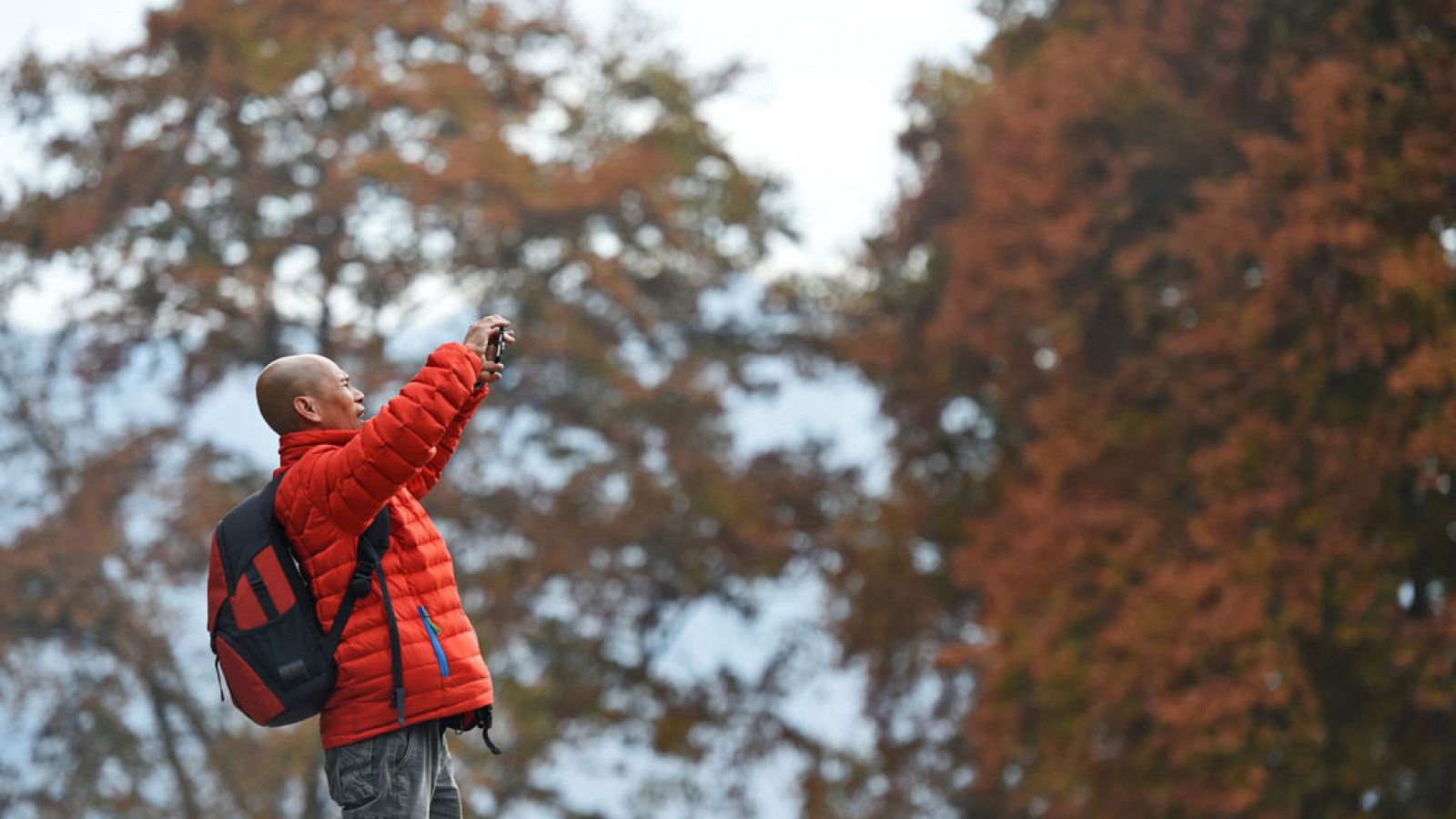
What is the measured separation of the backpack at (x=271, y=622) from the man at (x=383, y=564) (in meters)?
0.02

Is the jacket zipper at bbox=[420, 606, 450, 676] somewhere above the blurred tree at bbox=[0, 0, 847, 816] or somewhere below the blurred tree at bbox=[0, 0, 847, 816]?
below

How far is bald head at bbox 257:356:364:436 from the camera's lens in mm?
3127

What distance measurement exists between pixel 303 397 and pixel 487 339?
0.33 metres

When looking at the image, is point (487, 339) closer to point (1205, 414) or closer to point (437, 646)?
point (437, 646)

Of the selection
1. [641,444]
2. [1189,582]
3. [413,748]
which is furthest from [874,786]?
[413,748]

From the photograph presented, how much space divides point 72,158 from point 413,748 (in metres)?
14.1

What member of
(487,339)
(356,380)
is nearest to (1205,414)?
(356,380)

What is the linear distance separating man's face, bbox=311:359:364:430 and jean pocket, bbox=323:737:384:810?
542 mm

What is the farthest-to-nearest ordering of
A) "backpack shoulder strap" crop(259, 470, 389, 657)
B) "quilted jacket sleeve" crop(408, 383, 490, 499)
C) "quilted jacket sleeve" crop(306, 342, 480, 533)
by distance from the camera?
"quilted jacket sleeve" crop(408, 383, 490, 499), "backpack shoulder strap" crop(259, 470, 389, 657), "quilted jacket sleeve" crop(306, 342, 480, 533)

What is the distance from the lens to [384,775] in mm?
3037

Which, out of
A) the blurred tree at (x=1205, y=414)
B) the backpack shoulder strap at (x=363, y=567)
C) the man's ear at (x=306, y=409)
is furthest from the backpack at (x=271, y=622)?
the blurred tree at (x=1205, y=414)

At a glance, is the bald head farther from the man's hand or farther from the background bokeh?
the background bokeh

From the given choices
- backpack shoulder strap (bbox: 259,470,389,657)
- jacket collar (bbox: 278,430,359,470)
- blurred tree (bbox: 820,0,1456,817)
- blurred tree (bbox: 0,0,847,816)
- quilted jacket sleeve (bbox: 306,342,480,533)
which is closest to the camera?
quilted jacket sleeve (bbox: 306,342,480,533)

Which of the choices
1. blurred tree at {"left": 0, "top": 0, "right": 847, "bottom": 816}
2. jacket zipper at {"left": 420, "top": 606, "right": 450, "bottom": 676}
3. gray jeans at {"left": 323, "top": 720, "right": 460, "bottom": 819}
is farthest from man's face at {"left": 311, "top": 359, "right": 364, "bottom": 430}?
blurred tree at {"left": 0, "top": 0, "right": 847, "bottom": 816}
